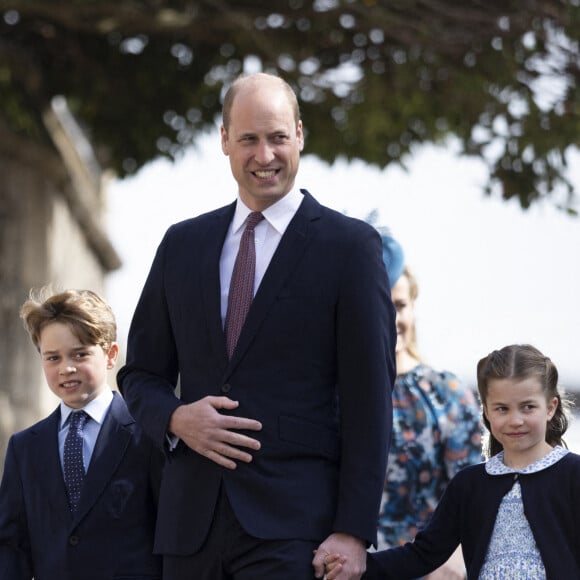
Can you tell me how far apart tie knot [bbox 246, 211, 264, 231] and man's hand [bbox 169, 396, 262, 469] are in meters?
0.46

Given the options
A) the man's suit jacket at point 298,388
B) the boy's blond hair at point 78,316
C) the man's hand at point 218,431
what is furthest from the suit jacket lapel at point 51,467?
the man's hand at point 218,431

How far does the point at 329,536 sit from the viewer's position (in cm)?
334

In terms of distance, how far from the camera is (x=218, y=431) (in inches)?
132

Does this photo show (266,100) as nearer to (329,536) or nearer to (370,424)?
(370,424)

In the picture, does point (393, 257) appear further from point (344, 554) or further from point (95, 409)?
point (344, 554)

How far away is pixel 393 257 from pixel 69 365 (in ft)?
3.92

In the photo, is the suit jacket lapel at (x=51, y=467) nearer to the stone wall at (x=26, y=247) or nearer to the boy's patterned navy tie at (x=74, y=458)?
the boy's patterned navy tie at (x=74, y=458)

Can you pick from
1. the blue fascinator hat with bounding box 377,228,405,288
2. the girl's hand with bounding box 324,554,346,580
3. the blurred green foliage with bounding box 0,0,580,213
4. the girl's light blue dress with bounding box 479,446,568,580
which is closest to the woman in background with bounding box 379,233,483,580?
the blue fascinator hat with bounding box 377,228,405,288

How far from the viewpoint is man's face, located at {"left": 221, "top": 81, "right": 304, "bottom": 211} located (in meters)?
3.48

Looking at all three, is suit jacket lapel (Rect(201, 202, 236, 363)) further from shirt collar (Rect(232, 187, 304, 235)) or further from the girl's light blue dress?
the girl's light blue dress

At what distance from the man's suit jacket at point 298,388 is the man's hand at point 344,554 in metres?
0.03

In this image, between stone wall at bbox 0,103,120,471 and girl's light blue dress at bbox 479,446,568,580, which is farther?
stone wall at bbox 0,103,120,471

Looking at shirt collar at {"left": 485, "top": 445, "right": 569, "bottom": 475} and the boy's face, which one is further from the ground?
the boy's face

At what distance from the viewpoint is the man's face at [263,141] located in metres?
3.48
